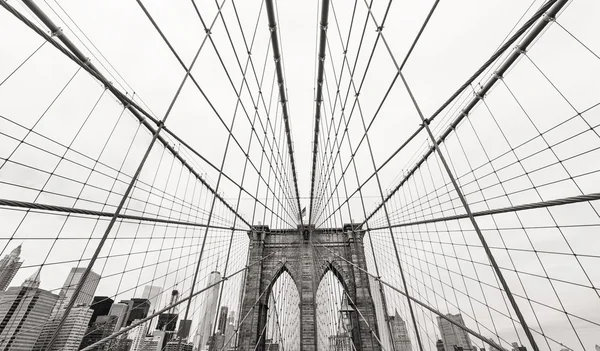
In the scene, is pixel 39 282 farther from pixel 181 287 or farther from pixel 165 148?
pixel 181 287

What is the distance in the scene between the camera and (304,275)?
1456 centimetres

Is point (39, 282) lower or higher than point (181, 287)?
lower

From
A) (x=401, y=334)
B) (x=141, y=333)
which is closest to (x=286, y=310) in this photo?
(x=401, y=334)

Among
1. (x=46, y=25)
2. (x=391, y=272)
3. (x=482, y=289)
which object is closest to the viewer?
(x=46, y=25)

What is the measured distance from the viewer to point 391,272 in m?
11.7

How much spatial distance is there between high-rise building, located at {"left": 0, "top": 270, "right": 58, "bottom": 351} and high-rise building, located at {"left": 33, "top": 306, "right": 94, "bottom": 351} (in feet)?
0.48

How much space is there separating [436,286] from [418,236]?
189cm

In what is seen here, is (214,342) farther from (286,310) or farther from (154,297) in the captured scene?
(286,310)

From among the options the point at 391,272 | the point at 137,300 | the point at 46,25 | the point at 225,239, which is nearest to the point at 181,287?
the point at 137,300

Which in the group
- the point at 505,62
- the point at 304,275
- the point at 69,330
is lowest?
the point at 69,330

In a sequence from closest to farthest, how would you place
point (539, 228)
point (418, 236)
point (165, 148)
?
point (539, 228), point (165, 148), point (418, 236)

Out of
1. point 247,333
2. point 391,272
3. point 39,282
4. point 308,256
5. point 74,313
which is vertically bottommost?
point 247,333

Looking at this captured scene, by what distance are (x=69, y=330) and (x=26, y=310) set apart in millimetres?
2284

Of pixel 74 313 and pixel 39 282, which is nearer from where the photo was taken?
pixel 39 282
